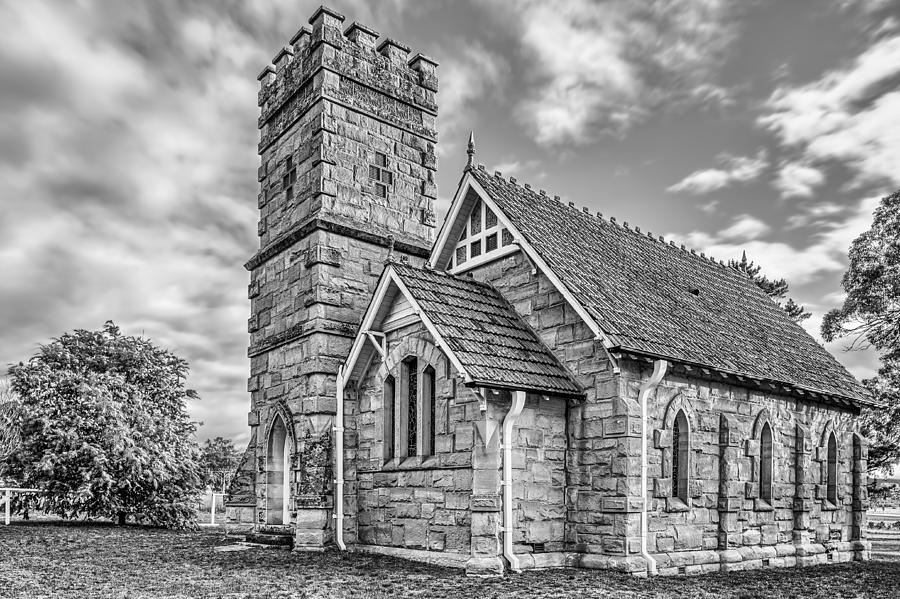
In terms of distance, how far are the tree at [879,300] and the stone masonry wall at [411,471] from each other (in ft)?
44.4

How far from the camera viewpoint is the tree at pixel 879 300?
2169 centimetres

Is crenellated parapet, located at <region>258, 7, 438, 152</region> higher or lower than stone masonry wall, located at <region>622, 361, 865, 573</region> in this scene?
higher

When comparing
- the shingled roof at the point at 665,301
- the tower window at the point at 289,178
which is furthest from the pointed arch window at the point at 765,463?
the tower window at the point at 289,178

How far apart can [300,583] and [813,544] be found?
13.3 metres

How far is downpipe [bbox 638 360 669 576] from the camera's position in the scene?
14.7 meters

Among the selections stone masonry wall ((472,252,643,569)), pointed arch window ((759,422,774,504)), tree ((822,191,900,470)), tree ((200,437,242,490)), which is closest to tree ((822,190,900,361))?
tree ((822,191,900,470))

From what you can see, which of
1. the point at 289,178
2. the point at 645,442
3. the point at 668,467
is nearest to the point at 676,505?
the point at 668,467

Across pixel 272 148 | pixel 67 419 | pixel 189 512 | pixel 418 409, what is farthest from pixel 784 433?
pixel 67 419

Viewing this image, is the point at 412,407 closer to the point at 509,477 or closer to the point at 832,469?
the point at 509,477

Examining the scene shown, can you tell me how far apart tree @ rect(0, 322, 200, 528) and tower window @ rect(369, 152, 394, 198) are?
1213 centimetres

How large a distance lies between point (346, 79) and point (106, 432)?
14149mm

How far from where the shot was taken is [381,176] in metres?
22.3

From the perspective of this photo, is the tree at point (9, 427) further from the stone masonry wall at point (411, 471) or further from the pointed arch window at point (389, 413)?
the pointed arch window at point (389, 413)

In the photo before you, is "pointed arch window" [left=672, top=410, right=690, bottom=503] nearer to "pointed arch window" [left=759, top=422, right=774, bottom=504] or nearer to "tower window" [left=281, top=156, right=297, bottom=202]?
"pointed arch window" [left=759, top=422, right=774, bottom=504]
